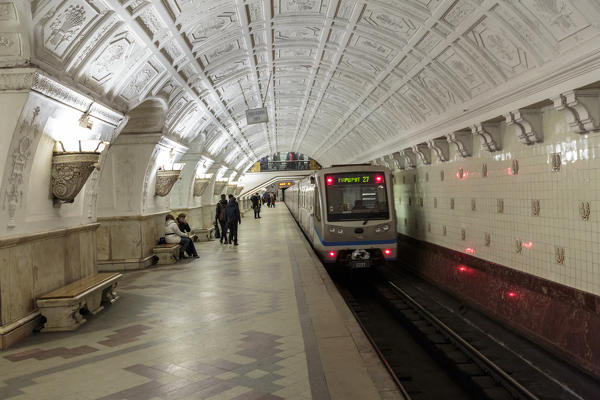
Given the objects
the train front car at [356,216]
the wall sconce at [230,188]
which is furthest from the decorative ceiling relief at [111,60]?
the wall sconce at [230,188]

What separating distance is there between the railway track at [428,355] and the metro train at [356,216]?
1.06 m

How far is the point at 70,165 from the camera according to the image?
6613mm

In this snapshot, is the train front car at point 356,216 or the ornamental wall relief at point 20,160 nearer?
the ornamental wall relief at point 20,160

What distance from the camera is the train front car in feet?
37.6

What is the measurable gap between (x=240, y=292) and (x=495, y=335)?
173 inches

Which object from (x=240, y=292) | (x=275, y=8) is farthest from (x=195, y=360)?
(x=275, y=8)

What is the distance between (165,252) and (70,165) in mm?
5602

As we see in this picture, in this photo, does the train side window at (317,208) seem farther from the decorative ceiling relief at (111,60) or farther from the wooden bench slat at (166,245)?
the decorative ceiling relief at (111,60)

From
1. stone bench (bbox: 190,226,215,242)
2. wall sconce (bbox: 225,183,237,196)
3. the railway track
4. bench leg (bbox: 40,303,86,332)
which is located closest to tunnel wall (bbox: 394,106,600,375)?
the railway track

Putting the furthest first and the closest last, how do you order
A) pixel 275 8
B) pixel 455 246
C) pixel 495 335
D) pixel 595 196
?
pixel 455 246 < pixel 275 8 < pixel 495 335 < pixel 595 196

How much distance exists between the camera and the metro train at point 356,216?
11.5m

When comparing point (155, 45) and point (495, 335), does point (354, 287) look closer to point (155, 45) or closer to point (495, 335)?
point (495, 335)

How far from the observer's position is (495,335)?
8102 mm

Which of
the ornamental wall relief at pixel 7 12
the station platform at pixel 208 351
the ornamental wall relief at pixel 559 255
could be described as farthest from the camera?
the ornamental wall relief at pixel 559 255
